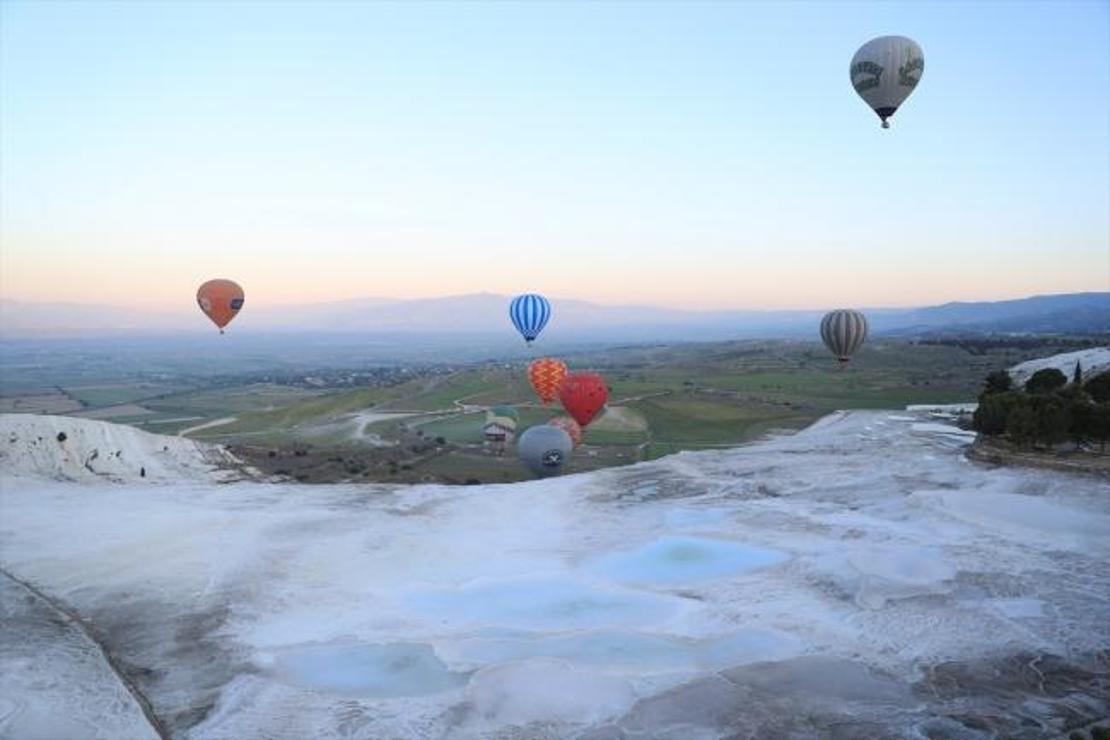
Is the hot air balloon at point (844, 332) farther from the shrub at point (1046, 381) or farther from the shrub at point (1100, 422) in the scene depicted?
the shrub at point (1100, 422)

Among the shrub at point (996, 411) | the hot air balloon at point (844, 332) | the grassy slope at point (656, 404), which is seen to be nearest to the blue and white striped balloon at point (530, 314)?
the grassy slope at point (656, 404)

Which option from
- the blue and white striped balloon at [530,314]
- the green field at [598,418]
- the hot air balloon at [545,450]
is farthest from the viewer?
the green field at [598,418]

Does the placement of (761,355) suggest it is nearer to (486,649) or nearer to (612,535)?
(612,535)

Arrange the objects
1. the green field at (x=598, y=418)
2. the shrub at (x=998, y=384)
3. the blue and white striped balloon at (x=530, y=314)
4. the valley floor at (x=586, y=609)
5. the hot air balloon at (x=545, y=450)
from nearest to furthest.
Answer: the valley floor at (x=586, y=609), the hot air balloon at (x=545, y=450), the shrub at (x=998, y=384), the blue and white striped balloon at (x=530, y=314), the green field at (x=598, y=418)

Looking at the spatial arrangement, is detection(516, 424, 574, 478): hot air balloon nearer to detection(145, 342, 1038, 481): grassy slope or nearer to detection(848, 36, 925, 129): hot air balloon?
detection(145, 342, 1038, 481): grassy slope

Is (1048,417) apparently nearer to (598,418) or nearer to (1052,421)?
(1052,421)

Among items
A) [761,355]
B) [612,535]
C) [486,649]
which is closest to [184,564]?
[486,649]

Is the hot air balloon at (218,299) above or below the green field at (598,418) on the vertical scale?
above
